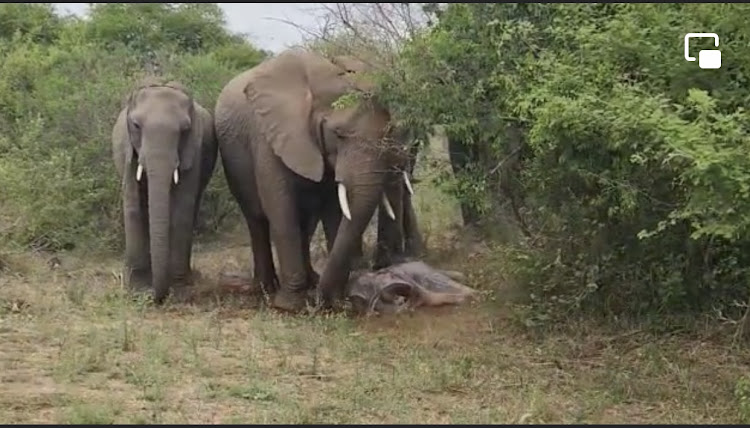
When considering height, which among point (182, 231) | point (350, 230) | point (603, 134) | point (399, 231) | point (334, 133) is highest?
point (603, 134)

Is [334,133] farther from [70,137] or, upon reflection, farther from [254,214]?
[70,137]

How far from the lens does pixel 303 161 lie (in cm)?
998

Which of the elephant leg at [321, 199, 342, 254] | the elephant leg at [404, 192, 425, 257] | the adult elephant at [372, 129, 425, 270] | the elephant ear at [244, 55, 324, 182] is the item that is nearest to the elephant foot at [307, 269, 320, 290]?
the elephant leg at [321, 199, 342, 254]

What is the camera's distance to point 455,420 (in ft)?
19.6

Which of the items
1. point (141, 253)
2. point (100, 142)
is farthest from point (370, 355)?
point (100, 142)

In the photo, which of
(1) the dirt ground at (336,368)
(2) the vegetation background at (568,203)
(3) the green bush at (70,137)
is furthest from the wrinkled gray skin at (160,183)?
(3) the green bush at (70,137)

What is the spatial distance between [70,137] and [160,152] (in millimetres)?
4938

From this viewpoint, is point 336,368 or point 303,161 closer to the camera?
point 336,368

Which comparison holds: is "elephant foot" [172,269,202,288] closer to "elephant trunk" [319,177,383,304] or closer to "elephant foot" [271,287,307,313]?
"elephant foot" [271,287,307,313]

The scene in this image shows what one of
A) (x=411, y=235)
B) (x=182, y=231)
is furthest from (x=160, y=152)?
(x=411, y=235)

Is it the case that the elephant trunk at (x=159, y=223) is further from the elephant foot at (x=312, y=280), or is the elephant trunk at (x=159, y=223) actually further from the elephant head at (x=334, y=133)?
the elephant foot at (x=312, y=280)

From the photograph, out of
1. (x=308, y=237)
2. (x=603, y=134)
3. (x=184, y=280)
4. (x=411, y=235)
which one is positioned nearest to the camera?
(x=603, y=134)

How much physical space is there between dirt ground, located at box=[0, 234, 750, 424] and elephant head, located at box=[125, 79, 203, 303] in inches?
25.4

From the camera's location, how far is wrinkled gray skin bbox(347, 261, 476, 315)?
31.9 ft
